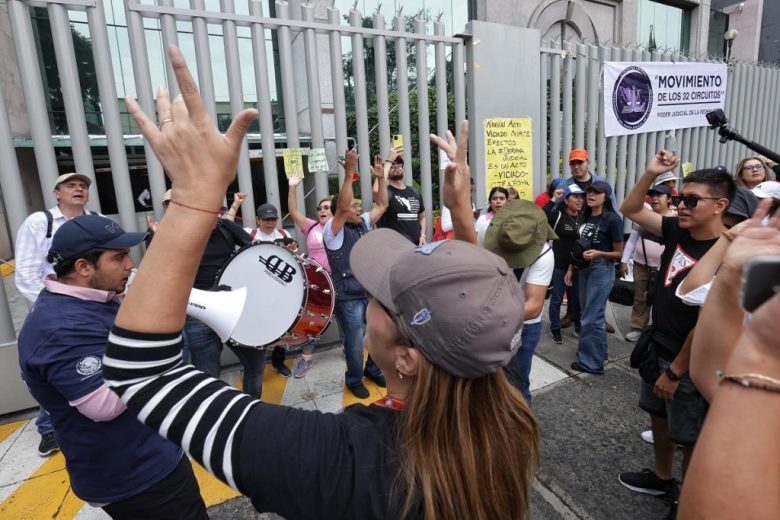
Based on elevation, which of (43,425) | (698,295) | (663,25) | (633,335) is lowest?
(633,335)

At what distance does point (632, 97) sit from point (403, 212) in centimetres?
432

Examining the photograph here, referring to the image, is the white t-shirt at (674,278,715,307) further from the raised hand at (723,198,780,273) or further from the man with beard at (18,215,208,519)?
the man with beard at (18,215,208,519)

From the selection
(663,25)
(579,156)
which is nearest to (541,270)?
(579,156)

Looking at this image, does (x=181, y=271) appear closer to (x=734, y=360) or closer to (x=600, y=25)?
(x=734, y=360)

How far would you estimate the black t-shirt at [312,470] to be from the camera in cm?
90

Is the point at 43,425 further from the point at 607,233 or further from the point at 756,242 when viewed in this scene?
the point at 607,233

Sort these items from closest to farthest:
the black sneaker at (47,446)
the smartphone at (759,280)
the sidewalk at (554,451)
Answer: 1. the smartphone at (759,280)
2. the sidewalk at (554,451)
3. the black sneaker at (47,446)

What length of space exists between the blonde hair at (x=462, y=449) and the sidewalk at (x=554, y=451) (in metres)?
2.02

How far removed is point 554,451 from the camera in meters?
3.23

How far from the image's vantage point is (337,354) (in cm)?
501

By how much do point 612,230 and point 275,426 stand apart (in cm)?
449

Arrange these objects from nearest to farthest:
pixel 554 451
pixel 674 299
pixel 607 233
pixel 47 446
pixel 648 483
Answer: pixel 674 299
pixel 648 483
pixel 554 451
pixel 47 446
pixel 607 233

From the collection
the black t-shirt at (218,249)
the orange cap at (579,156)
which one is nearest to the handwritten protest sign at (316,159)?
the black t-shirt at (218,249)

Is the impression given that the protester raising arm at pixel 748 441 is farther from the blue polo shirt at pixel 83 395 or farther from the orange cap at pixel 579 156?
the orange cap at pixel 579 156
